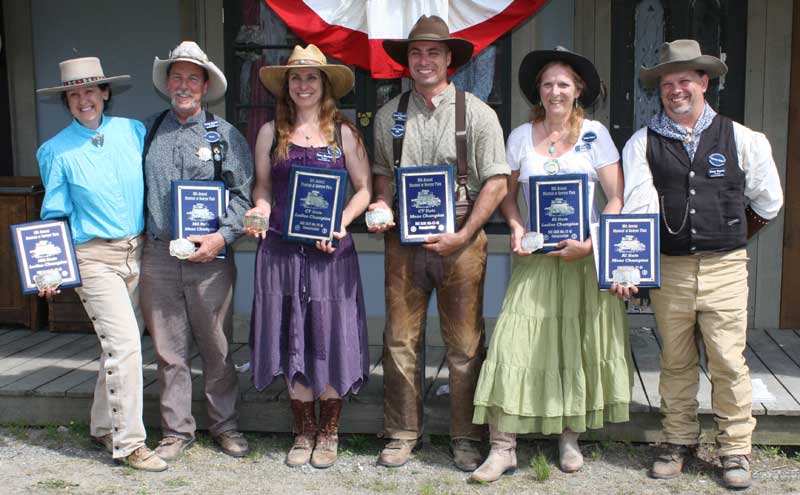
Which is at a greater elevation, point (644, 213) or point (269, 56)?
point (269, 56)

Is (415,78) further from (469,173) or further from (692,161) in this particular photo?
(692,161)

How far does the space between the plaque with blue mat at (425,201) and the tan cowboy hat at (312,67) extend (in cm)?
54

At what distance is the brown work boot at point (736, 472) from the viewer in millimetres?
4066

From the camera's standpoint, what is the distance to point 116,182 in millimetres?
4207

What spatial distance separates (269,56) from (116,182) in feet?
6.60

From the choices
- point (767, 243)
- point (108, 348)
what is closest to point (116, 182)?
point (108, 348)

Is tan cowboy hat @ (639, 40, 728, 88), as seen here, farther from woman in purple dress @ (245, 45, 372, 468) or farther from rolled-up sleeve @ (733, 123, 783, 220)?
woman in purple dress @ (245, 45, 372, 468)

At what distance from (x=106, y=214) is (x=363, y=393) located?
1.61 metres

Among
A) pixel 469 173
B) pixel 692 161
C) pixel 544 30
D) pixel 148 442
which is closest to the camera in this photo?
pixel 692 161

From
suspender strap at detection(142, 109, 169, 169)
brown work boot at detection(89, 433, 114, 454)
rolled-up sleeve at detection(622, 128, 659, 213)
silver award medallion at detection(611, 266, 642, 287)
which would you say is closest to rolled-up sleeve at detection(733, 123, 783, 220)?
rolled-up sleeve at detection(622, 128, 659, 213)

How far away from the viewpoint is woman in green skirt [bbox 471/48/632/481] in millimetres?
4078

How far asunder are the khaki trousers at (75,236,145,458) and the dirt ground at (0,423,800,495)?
25 cm

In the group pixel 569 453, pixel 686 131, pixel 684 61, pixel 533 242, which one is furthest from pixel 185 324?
pixel 684 61

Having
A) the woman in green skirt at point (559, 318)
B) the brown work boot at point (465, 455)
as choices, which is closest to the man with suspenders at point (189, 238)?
the brown work boot at point (465, 455)
